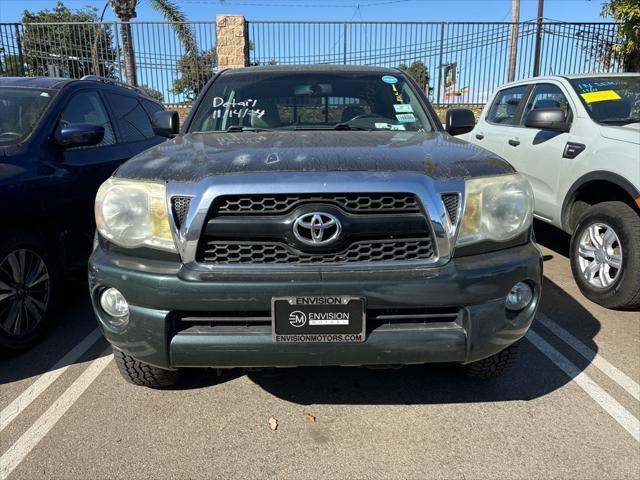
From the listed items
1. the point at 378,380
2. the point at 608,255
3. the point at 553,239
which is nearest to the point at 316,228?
the point at 378,380

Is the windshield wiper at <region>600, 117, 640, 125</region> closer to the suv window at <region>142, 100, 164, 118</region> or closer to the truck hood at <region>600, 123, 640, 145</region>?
the truck hood at <region>600, 123, 640, 145</region>

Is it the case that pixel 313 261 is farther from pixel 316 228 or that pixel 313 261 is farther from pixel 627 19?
pixel 627 19

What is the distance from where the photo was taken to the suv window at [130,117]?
15.8ft

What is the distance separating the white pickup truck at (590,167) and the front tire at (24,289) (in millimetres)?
4067

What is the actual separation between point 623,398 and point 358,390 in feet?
4.71

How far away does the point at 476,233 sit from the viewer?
7.29 feet

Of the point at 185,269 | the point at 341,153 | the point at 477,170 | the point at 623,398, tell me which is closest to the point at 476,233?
the point at 477,170

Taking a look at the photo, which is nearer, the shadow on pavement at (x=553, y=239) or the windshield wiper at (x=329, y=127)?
the windshield wiper at (x=329, y=127)

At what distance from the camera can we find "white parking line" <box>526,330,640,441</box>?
8.48 feet

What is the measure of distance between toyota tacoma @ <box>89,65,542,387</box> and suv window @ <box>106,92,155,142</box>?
9.04 feet

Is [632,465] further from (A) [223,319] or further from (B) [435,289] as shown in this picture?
(A) [223,319]

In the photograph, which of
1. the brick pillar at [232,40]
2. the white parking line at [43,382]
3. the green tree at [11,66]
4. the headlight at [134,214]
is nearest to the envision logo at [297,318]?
the headlight at [134,214]

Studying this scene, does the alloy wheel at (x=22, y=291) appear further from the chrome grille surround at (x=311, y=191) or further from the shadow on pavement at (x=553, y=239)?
the shadow on pavement at (x=553, y=239)

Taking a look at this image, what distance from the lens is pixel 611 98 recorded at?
463cm
